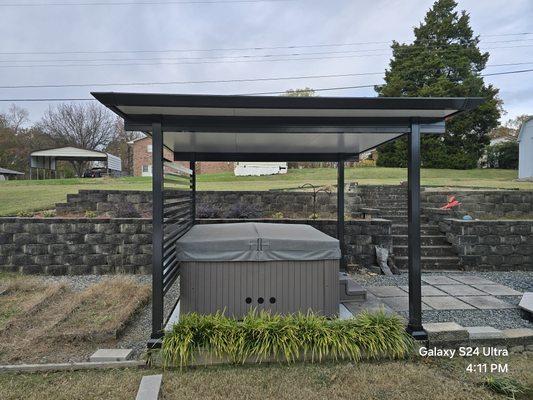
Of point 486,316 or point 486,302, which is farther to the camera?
point 486,302

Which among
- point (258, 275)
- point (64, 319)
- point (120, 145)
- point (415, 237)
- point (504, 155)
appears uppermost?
point (120, 145)

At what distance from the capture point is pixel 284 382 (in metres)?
2.62

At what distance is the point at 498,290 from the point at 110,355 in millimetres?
4937

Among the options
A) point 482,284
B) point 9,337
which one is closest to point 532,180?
point 482,284

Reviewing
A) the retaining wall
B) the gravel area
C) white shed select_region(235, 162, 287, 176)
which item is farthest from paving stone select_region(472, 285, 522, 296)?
white shed select_region(235, 162, 287, 176)

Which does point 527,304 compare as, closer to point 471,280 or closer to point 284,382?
point 471,280

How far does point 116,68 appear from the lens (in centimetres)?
1616

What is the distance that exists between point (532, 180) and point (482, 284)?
11.1 m

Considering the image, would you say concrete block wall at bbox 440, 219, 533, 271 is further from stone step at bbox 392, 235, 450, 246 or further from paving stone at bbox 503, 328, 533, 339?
paving stone at bbox 503, 328, 533, 339

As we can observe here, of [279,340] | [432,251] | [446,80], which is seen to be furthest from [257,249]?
[446,80]

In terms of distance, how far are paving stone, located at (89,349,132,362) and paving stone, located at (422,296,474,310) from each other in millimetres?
3407

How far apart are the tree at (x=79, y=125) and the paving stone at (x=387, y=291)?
33959mm

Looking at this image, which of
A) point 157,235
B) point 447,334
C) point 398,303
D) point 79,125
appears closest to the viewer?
point 157,235

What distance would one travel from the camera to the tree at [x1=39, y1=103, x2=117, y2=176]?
107ft
